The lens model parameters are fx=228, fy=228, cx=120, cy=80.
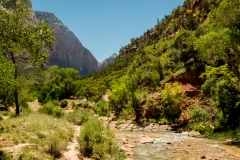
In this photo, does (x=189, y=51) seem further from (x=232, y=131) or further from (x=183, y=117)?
(x=232, y=131)

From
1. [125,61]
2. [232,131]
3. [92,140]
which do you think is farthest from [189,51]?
[125,61]

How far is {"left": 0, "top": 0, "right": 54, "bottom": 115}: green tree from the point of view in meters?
16.6

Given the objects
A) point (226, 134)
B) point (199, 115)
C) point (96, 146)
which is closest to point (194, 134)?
point (199, 115)

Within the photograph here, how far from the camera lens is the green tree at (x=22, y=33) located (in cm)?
1661

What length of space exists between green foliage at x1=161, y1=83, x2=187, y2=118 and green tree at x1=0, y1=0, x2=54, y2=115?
25.8m

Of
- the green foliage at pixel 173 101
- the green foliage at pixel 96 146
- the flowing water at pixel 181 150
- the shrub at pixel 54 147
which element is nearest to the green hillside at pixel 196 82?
the green foliage at pixel 173 101

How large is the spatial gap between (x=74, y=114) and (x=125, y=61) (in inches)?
3542

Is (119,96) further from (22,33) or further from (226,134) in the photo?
(22,33)

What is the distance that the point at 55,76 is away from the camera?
3329 inches

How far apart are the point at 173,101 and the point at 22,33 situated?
96.4 ft

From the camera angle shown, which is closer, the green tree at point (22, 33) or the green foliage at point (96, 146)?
the green tree at point (22, 33)

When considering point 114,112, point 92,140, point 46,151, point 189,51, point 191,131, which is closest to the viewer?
point 46,151

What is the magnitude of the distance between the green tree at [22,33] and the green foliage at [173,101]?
2581 cm

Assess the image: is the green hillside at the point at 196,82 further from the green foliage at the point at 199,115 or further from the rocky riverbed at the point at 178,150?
the rocky riverbed at the point at 178,150
